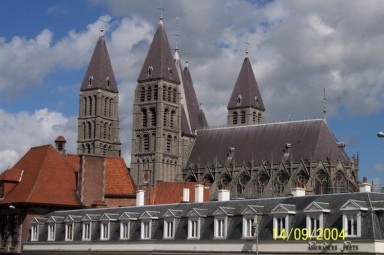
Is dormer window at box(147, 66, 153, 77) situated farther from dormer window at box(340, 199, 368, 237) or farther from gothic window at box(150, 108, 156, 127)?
dormer window at box(340, 199, 368, 237)

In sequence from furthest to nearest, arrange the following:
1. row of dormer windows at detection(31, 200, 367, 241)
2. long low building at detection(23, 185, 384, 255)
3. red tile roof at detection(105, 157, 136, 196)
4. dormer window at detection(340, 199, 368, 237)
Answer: red tile roof at detection(105, 157, 136, 196), row of dormer windows at detection(31, 200, 367, 241), long low building at detection(23, 185, 384, 255), dormer window at detection(340, 199, 368, 237)

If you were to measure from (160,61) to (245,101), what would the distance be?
70.9 ft

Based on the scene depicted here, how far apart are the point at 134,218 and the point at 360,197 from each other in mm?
17688

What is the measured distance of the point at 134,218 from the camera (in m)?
56.2

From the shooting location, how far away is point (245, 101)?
16088cm

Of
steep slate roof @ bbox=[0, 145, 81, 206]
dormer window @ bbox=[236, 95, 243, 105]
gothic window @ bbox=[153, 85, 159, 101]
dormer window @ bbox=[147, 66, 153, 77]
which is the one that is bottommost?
steep slate roof @ bbox=[0, 145, 81, 206]

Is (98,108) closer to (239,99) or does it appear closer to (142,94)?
(142,94)

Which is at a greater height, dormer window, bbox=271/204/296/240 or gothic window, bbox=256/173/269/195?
gothic window, bbox=256/173/269/195

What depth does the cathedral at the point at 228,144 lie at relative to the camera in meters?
129

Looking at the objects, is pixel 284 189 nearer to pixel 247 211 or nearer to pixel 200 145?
pixel 200 145

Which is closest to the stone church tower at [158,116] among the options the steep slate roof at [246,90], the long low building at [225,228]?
the steep slate roof at [246,90]

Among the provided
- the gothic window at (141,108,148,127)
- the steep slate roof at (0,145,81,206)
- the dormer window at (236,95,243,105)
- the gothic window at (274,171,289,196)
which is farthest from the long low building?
the dormer window at (236,95,243,105)

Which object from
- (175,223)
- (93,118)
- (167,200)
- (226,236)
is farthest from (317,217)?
(93,118)
